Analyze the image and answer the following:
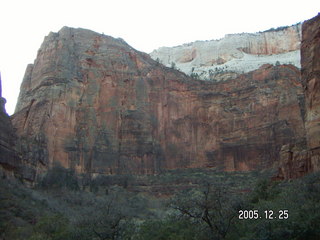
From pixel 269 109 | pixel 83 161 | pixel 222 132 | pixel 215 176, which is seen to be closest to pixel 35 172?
pixel 83 161

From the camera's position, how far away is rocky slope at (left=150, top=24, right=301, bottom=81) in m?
102

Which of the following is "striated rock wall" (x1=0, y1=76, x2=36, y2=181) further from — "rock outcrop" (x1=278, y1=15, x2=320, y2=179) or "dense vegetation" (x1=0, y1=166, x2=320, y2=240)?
"rock outcrop" (x1=278, y1=15, x2=320, y2=179)

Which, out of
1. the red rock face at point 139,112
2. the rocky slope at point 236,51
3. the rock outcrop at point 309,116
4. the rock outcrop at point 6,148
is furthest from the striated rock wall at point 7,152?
the rocky slope at point 236,51

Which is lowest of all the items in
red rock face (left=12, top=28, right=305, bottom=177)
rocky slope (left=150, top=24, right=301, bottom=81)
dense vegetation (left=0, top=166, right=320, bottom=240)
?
dense vegetation (left=0, top=166, right=320, bottom=240)

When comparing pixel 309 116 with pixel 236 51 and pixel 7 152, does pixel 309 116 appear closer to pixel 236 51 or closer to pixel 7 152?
pixel 7 152

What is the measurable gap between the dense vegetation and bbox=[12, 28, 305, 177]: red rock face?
642 cm

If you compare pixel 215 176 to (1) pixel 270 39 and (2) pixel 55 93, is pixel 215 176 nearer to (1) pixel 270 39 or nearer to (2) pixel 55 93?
(2) pixel 55 93
